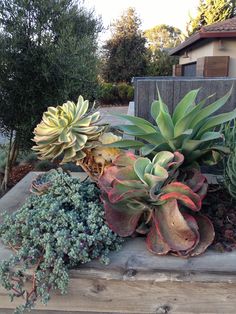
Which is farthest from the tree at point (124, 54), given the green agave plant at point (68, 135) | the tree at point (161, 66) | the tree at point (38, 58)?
the green agave plant at point (68, 135)

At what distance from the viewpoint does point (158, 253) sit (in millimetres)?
1580

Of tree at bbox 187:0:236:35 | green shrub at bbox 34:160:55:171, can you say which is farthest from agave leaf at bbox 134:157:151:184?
tree at bbox 187:0:236:35

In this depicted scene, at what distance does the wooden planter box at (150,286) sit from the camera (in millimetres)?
1487

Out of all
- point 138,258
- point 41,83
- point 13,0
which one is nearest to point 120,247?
point 138,258

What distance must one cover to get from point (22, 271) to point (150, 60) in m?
21.5

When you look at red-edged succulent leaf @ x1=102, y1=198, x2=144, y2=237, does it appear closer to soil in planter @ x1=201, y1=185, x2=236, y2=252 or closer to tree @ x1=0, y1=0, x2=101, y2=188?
soil in planter @ x1=201, y1=185, x2=236, y2=252

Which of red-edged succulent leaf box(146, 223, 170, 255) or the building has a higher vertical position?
the building

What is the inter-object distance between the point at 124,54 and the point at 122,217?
2052cm

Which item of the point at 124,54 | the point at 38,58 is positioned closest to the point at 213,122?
the point at 38,58

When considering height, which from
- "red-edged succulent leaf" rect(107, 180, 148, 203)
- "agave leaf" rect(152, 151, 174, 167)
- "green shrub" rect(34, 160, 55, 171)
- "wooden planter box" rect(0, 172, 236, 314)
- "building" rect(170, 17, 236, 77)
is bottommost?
"green shrub" rect(34, 160, 55, 171)

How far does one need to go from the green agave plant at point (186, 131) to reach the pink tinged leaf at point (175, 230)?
0.38 m

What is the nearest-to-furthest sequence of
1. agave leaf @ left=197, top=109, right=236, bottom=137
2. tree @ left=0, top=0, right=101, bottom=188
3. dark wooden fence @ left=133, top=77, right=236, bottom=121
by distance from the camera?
1. agave leaf @ left=197, top=109, right=236, bottom=137
2. dark wooden fence @ left=133, top=77, right=236, bottom=121
3. tree @ left=0, top=0, right=101, bottom=188

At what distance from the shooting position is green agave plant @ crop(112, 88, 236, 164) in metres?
1.83

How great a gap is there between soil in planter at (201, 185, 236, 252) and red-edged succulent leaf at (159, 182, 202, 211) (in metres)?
0.25
